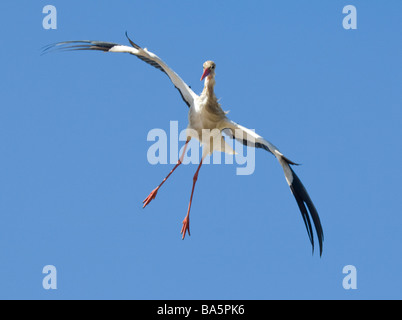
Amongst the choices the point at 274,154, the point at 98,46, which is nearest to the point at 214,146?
the point at 274,154

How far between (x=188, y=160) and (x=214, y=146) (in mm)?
585

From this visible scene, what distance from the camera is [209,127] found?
13.6 meters

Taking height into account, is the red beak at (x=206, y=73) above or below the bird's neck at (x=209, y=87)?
above

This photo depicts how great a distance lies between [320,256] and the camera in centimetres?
1193

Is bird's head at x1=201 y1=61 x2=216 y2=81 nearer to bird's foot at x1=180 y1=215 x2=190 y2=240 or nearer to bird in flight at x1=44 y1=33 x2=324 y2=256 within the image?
bird in flight at x1=44 y1=33 x2=324 y2=256

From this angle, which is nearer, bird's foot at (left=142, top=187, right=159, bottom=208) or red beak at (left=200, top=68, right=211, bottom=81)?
red beak at (left=200, top=68, right=211, bottom=81)

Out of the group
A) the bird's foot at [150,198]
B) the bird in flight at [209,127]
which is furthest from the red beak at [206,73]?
the bird's foot at [150,198]

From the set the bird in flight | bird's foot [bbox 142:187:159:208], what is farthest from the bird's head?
bird's foot [bbox 142:187:159:208]

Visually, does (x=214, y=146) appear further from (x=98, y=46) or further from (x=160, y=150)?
(x=98, y=46)

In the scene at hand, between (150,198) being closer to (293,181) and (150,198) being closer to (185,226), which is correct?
(185,226)

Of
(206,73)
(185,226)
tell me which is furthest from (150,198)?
(206,73)

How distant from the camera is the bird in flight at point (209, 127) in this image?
41.9ft

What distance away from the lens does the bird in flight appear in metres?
12.8

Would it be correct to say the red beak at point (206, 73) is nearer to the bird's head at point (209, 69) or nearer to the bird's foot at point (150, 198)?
the bird's head at point (209, 69)
